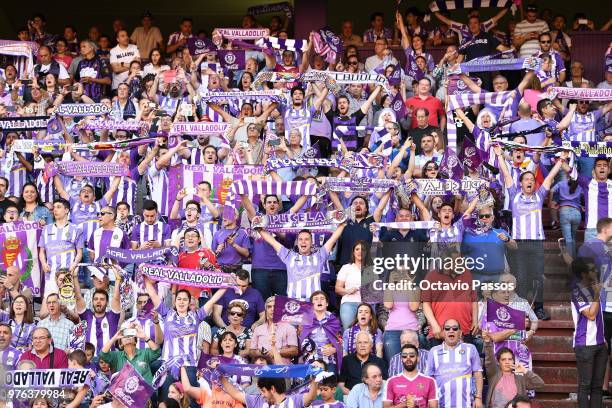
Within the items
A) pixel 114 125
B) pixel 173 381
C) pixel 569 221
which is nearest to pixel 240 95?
pixel 114 125

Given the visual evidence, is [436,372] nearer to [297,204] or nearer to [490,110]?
[297,204]

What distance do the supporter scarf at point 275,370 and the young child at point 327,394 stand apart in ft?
0.45

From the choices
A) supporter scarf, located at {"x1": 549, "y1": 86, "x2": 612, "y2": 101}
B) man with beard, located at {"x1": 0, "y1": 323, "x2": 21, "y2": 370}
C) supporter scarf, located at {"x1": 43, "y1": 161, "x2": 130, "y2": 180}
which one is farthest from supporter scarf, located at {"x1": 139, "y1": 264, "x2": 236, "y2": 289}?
supporter scarf, located at {"x1": 549, "y1": 86, "x2": 612, "y2": 101}

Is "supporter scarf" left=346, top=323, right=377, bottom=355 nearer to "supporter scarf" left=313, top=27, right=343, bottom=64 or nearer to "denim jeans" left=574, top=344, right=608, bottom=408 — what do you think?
"denim jeans" left=574, top=344, right=608, bottom=408

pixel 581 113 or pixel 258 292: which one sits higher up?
pixel 581 113

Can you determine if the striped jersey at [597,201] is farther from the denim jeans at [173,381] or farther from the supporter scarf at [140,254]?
the denim jeans at [173,381]

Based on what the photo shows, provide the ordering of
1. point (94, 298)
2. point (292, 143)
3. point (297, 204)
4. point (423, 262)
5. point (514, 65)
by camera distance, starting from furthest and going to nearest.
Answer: point (514, 65), point (292, 143), point (297, 204), point (94, 298), point (423, 262)

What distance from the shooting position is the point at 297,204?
17.4m

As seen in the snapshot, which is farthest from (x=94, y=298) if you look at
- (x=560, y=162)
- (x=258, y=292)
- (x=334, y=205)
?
(x=560, y=162)

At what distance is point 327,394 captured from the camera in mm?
14359

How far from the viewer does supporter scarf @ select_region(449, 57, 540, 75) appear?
19672 mm

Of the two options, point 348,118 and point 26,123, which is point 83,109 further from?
point 348,118

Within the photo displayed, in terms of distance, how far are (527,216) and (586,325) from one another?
242 centimetres

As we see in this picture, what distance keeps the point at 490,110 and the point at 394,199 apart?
101 inches
